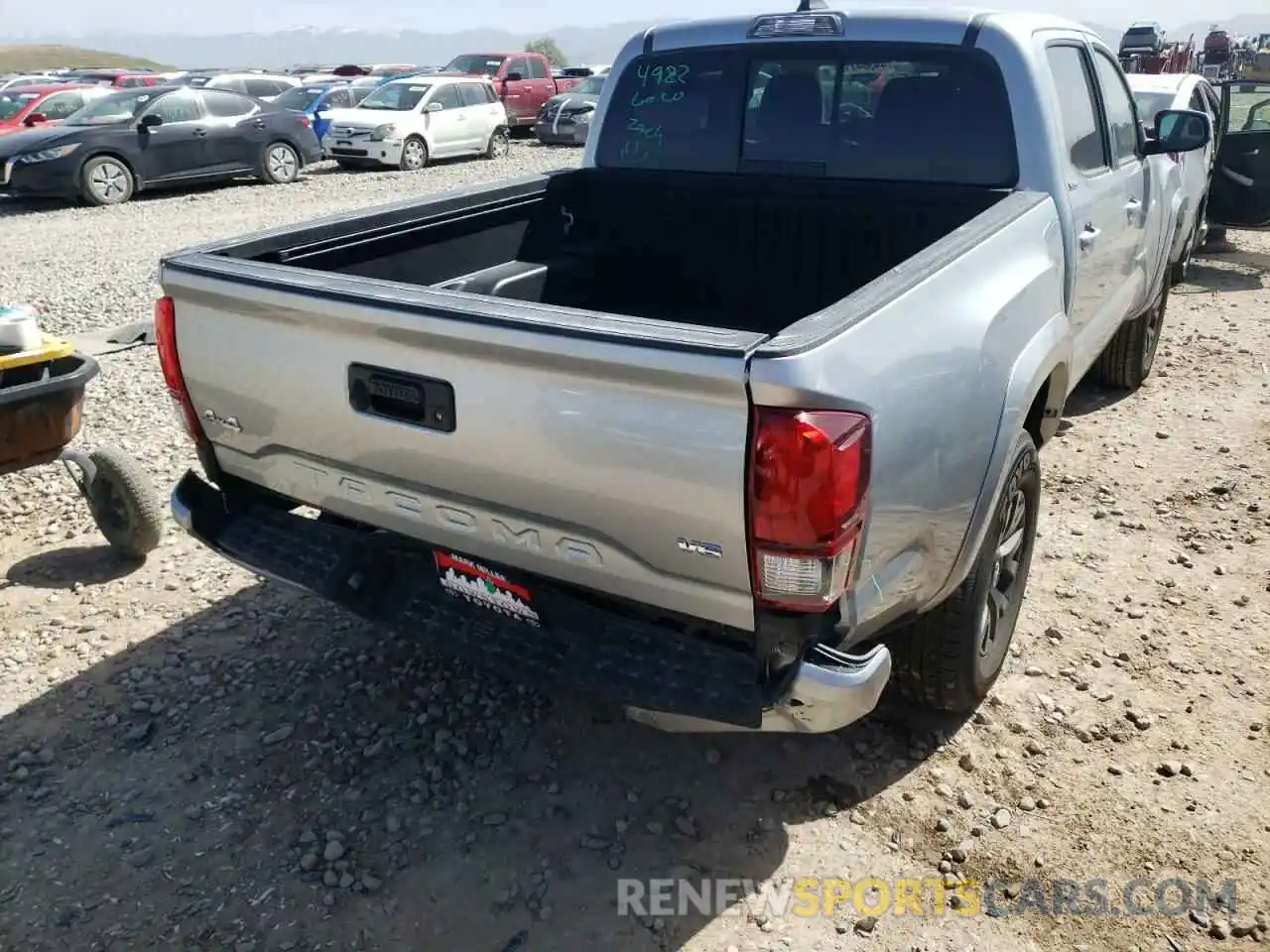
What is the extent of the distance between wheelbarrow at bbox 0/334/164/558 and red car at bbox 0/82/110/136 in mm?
16007

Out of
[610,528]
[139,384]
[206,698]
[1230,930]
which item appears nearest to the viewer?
[610,528]

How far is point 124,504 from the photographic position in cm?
423

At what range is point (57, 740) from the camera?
3.24m

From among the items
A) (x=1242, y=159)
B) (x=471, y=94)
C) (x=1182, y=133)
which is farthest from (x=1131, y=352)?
(x=471, y=94)

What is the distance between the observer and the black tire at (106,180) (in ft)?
44.4

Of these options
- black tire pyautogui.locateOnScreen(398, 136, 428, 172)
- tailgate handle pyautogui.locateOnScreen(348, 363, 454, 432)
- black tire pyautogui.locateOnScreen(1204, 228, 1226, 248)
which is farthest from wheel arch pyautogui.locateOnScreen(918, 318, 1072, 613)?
black tire pyautogui.locateOnScreen(398, 136, 428, 172)

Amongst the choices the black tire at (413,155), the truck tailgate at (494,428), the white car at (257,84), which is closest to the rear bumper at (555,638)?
the truck tailgate at (494,428)

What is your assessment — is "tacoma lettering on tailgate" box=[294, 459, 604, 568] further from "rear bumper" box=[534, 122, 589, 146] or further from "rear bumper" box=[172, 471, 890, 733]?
"rear bumper" box=[534, 122, 589, 146]

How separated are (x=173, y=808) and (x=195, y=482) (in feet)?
3.15

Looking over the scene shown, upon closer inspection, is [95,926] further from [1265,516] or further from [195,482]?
[1265,516]

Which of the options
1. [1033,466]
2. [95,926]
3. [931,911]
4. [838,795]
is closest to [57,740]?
[95,926]

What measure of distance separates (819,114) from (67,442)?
3232mm

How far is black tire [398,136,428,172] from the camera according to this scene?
696 inches

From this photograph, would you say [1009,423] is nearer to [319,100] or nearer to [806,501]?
[806,501]
